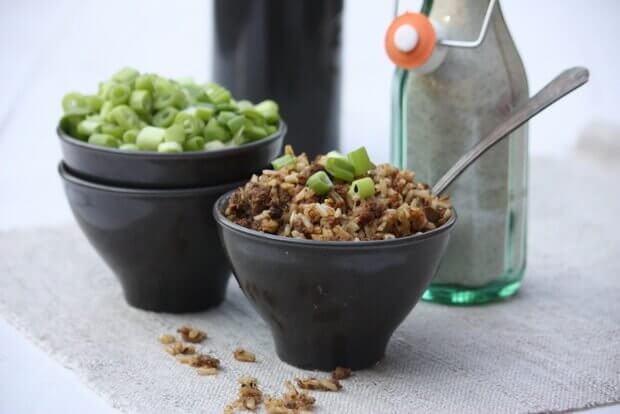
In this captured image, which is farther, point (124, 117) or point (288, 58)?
point (288, 58)

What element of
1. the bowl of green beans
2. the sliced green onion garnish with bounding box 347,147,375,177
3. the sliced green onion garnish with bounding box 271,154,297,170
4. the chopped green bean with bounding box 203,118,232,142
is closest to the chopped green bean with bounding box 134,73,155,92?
the bowl of green beans

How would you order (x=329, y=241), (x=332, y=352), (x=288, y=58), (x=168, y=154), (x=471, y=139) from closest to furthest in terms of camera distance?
(x=329, y=241), (x=332, y=352), (x=168, y=154), (x=471, y=139), (x=288, y=58)

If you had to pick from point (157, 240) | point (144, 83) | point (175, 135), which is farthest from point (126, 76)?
point (157, 240)

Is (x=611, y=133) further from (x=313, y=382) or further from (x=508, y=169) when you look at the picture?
(x=313, y=382)

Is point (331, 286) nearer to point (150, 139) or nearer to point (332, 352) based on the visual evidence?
point (332, 352)

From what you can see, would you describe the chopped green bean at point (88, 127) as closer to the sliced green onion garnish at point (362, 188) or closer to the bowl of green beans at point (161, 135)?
the bowl of green beans at point (161, 135)

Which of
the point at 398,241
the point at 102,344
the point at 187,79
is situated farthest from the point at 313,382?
the point at 187,79

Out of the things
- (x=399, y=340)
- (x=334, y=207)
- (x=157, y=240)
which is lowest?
(x=399, y=340)
